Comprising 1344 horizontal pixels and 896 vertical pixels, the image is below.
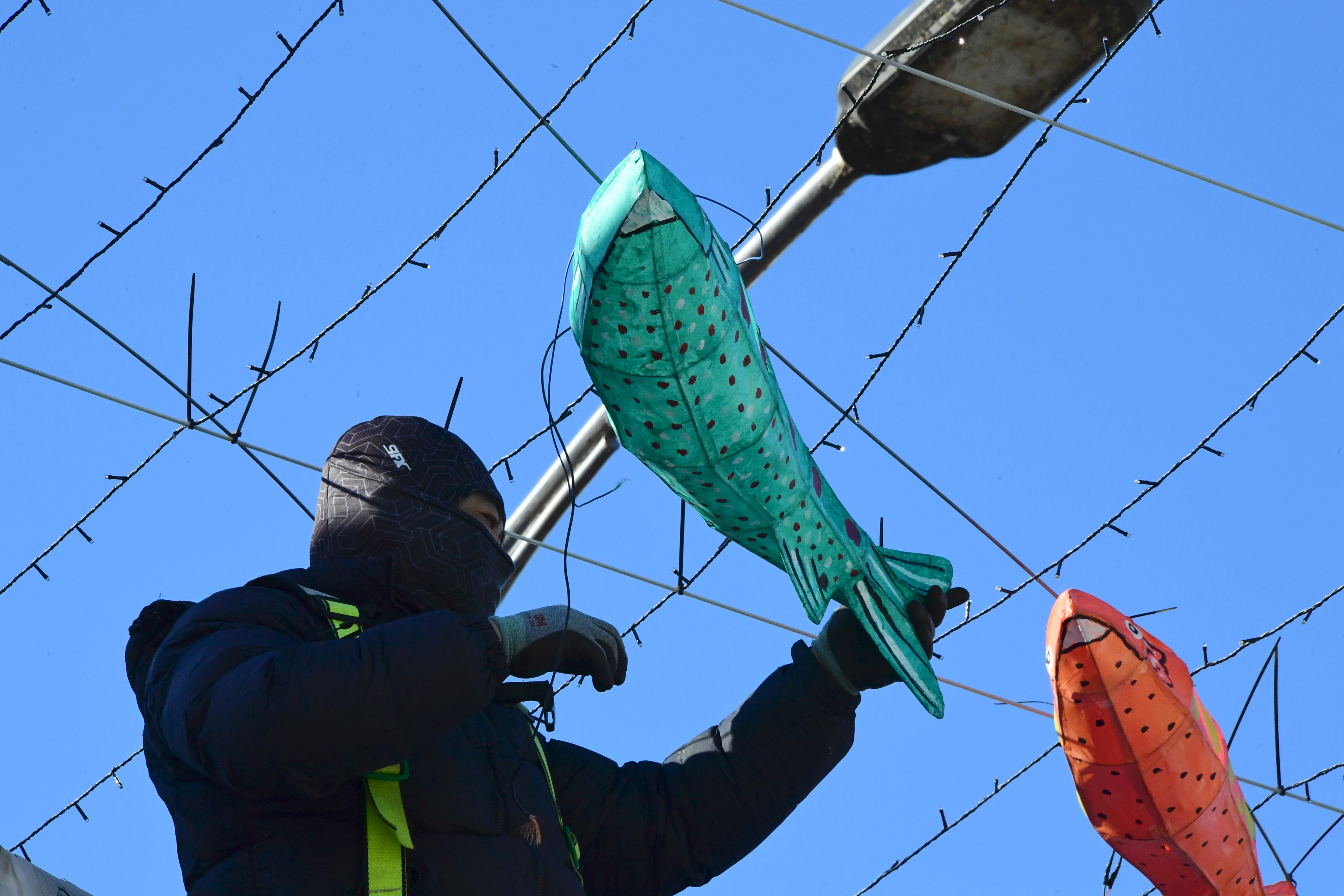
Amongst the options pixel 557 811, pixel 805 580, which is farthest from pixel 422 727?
pixel 805 580

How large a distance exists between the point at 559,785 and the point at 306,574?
2.14 ft

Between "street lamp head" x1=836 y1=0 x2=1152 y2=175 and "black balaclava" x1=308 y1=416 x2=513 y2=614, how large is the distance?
2047 mm

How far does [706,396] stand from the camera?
104 inches

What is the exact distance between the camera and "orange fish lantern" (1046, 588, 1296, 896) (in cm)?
332

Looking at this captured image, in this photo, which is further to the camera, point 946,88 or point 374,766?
point 946,88

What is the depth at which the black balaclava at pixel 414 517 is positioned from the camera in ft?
8.90

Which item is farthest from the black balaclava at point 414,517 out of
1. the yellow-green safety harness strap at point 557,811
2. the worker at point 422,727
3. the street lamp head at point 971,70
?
the street lamp head at point 971,70

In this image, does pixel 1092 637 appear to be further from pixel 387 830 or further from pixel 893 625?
pixel 387 830

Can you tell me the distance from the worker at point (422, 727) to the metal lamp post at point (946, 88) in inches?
61.5

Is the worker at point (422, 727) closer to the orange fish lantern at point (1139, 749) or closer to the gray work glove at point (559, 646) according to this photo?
the gray work glove at point (559, 646)

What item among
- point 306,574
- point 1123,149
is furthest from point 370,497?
point 1123,149

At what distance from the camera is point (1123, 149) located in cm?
403

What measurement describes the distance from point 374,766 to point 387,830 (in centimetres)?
20

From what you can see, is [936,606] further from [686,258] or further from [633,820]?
[686,258]
